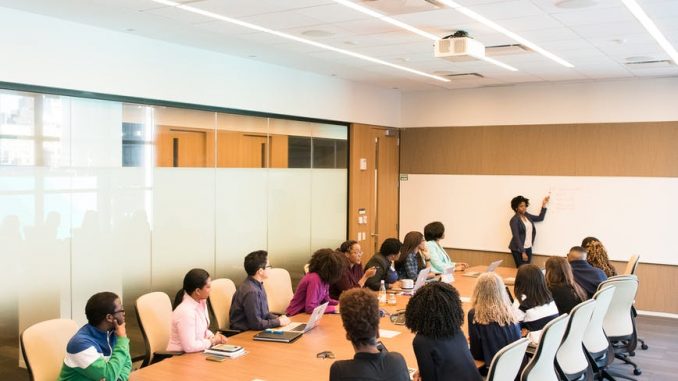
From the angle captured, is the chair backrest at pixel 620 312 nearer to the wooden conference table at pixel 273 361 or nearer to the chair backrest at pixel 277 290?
the wooden conference table at pixel 273 361

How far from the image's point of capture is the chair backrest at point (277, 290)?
628 centimetres

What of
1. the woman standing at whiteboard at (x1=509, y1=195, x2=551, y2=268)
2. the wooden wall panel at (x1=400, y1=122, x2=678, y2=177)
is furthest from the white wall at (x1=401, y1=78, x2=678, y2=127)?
the woman standing at whiteboard at (x1=509, y1=195, x2=551, y2=268)

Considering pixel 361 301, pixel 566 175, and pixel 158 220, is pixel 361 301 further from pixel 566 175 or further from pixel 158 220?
pixel 566 175

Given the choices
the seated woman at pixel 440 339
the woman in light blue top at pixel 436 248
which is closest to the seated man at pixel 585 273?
the woman in light blue top at pixel 436 248

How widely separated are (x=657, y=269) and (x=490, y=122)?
328cm

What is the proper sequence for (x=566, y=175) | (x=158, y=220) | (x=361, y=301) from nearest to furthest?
(x=361, y=301)
(x=158, y=220)
(x=566, y=175)

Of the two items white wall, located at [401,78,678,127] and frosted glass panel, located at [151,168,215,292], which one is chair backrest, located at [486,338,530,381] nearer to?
frosted glass panel, located at [151,168,215,292]

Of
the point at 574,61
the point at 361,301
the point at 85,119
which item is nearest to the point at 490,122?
the point at 574,61

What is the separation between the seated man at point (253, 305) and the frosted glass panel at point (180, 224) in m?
1.82

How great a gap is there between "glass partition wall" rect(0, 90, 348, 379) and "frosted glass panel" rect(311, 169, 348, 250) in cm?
25

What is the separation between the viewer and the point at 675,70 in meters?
8.34

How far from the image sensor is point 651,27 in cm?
578

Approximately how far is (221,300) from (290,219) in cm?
299

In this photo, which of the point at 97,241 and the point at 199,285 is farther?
the point at 97,241
